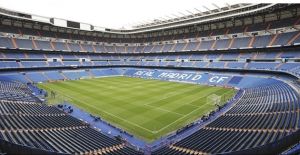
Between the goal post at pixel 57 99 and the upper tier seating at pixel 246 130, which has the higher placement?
the upper tier seating at pixel 246 130

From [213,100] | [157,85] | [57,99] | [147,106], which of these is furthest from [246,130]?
[157,85]

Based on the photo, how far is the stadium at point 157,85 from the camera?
15.2 metres

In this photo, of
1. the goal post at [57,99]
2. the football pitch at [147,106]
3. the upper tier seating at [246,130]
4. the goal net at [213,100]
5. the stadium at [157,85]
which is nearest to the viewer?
the upper tier seating at [246,130]

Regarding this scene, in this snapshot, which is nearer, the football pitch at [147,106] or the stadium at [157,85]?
the stadium at [157,85]

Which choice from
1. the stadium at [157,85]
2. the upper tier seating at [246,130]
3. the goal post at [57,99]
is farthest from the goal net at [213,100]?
the goal post at [57,99]

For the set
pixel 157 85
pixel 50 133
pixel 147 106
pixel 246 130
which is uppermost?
pixel 246 130

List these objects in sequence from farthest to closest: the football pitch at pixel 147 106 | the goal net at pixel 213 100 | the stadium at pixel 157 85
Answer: the goal net at pixel 213 100
the football pitch at pixel 147 106
the stadium at pixel 157 85

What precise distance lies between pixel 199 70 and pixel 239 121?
34.7 metres

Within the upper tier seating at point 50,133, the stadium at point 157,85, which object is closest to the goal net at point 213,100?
the stadium at point 157,85

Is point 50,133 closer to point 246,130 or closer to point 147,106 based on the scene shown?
point 147,106

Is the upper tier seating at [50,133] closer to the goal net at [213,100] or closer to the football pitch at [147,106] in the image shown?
the football pitch at [147,106]

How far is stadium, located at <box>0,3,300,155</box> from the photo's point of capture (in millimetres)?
15206

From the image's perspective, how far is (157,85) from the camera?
44.2 metres

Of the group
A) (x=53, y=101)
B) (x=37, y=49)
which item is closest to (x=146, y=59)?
(x=37, y=49)
